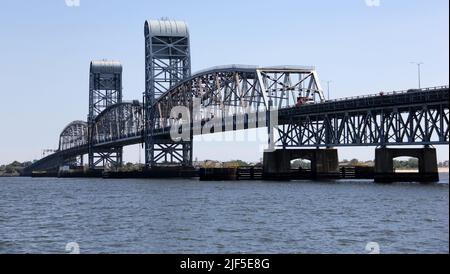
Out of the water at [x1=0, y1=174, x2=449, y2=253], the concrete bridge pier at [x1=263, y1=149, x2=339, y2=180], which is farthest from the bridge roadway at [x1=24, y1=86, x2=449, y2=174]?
the water at [x1=0, y1=174, x2=449, y2=253]

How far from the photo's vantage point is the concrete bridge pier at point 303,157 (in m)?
132

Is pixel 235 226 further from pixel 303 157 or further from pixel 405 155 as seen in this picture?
pixel 303 157

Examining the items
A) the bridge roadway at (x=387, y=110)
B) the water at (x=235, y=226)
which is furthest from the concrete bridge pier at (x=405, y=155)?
the water at (x=235, y=226)

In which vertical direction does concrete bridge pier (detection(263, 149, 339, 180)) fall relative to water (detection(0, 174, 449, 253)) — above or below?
above

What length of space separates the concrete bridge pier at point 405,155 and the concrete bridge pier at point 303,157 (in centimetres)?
1905

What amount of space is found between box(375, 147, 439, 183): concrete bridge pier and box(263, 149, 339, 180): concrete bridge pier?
62.5 ft

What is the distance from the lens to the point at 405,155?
114 meters

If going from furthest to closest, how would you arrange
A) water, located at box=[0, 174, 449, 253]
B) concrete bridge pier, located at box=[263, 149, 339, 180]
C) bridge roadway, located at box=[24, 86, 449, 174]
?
concrete bridge pier, located at box=[263, 149, 339, 180] → bridge roadway, located at box=[24, 86, 449, 174] → water, located at box=[0, 174, 449, 253]

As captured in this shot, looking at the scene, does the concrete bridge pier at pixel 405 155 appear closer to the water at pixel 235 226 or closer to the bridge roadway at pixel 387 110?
the bridge roadway at pixel 387 110

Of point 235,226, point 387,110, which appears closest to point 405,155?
point 387,110

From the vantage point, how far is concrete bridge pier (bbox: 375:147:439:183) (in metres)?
112

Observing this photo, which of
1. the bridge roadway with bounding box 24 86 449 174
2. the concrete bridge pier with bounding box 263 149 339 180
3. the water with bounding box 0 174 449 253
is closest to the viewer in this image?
the water with bounding box 0 174 449 253

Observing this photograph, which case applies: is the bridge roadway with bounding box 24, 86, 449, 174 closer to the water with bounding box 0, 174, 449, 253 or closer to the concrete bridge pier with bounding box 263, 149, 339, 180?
the concrete bridge pier with bounding box 263, 149, 339, 180
